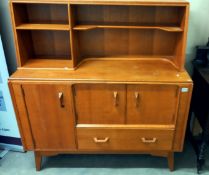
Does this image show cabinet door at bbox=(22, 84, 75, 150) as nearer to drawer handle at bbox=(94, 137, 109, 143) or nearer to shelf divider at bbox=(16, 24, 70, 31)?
drawer handle at bbox=(94, 137, 109, 143)

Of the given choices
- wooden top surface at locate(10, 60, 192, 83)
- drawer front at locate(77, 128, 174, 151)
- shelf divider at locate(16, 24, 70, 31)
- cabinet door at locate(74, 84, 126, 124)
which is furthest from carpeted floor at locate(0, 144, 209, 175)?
shelf divider at locate(16, 24, 70, 31)

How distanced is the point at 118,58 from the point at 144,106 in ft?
1.56

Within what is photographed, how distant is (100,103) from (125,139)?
1.13 feet

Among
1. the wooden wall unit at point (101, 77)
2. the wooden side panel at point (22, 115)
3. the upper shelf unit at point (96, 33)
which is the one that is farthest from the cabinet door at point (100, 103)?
the wooden side panel at point (22, 115)

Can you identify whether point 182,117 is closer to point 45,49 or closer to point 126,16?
point 126,16

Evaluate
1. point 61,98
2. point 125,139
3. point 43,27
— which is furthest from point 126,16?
point 125,139

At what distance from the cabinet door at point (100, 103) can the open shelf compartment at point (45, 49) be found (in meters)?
0.27

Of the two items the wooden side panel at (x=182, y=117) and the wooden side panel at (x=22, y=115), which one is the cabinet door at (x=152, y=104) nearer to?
the wooden side panel at (x=182, y=117)

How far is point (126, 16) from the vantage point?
5.81 ft

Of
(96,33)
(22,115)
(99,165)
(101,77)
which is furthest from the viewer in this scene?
(99,165)

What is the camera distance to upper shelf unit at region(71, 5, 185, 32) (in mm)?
1738

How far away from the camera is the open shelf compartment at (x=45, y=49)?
1.77 meters

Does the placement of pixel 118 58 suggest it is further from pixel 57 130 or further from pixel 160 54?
pixel 57 130

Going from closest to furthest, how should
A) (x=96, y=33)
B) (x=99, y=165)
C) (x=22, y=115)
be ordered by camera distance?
(x=22, y=115) < (x=96, y=33) < (x=99, y=165)
